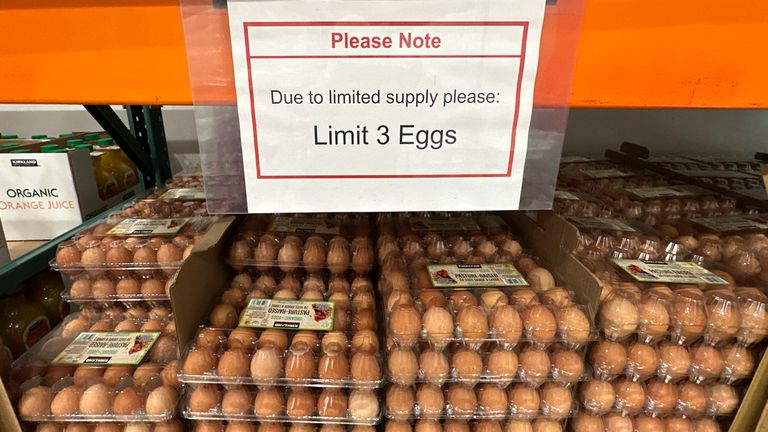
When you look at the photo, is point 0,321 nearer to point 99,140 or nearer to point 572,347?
point 99,140

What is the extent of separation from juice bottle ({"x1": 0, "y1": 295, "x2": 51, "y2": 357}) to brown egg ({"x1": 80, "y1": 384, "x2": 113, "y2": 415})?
0.42 meters

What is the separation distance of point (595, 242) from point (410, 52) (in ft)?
2.37

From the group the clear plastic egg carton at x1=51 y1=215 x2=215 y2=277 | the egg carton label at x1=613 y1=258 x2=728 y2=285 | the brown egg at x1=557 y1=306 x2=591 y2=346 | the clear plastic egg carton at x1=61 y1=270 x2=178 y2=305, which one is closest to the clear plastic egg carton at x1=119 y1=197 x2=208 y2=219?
the clear plastic egg carton at x1=51 y1=215 x2=215 y2=277

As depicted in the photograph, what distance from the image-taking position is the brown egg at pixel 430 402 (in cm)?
76

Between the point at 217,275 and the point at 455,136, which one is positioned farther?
the point at 217,275

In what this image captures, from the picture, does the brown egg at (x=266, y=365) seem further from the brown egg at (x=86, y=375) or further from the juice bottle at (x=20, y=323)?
the juice bottle at (x=20, y=323)

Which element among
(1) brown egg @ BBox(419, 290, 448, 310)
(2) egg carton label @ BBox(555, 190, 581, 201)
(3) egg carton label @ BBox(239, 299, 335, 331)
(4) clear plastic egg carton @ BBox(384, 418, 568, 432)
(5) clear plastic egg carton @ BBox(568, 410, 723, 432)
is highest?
(2) egg carton label @ BBox(555, 190, 581, 201)

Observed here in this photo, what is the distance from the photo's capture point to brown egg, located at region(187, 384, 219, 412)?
2.45 feet

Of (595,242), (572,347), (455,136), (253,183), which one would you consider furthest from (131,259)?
(595,242)

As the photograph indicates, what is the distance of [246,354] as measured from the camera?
2.55ft

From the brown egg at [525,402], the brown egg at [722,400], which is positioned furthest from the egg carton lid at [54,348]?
the brown egg at [722,400]

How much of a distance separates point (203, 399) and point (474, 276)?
0.54m

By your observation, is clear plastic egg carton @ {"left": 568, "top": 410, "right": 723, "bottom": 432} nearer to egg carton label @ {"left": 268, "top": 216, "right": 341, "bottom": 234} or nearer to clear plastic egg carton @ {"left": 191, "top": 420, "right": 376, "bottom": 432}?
clear plastic egg carton @ {"left": 191, "top": 420, "right": 376, "bottom": 432}

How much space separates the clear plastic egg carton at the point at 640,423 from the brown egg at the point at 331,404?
0.42 metres
